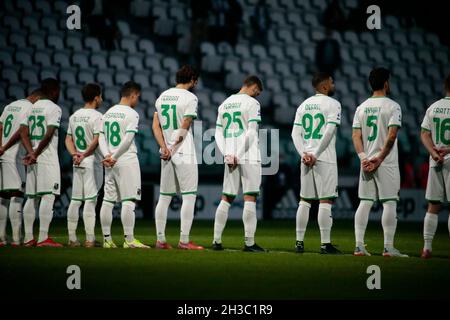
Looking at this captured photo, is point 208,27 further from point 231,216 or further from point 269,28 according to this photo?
point 231,216

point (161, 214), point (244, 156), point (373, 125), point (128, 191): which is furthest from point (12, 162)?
point (373, 125)

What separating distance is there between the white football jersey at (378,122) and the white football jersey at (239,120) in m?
1.38

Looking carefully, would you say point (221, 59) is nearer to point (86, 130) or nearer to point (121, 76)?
point (121, 76)

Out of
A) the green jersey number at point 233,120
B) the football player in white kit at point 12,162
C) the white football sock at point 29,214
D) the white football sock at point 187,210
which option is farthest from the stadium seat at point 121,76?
the white football sock at point 187,210

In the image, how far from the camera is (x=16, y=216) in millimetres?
12016

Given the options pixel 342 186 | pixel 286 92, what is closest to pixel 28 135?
pixel 342 186

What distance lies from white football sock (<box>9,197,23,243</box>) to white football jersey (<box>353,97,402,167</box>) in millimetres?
4958

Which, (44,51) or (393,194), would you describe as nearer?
(393,194)

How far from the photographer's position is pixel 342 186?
2059cm

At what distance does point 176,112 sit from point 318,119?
1.93 meters

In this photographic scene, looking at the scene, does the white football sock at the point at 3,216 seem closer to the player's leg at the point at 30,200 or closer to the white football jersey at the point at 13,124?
the player's leg at the point at 30,200

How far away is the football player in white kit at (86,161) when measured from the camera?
470 inches
